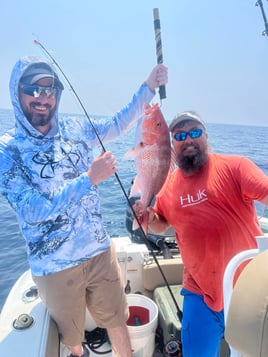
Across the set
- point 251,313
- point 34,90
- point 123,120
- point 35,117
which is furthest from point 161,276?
point 251,313

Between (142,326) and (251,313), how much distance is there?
1.91 metres

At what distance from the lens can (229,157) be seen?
2.38 metres

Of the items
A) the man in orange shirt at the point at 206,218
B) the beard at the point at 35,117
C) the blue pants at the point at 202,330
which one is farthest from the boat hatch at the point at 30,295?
the beard at the point at 35,117

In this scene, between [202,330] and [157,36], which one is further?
[202,330]

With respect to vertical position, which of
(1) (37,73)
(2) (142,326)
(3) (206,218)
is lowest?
(2) (142,326)

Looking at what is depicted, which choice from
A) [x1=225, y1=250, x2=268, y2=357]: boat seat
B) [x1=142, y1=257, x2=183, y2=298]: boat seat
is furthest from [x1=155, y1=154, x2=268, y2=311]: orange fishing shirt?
[x1=225, y1=250, x2=268, y2=357]: boat seat

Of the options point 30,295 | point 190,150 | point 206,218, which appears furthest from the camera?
point 30,295

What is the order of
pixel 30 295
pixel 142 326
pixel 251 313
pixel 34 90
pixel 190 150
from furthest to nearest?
pixel 142 326 < pixel 30 295 < pixel 190 150 < pixel 34 90 < pixel 251 313

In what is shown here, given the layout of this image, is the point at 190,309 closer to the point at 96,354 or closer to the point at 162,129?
the point at 96,354

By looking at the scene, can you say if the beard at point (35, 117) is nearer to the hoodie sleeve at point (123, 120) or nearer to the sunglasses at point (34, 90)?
the sunglasses at point (34, 90)

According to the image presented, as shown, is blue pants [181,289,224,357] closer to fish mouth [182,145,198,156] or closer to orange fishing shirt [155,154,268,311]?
orange fishing shirt [155,154,268,311]

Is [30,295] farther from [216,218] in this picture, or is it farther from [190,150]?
[190,150]

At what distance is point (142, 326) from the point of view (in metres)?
2.65

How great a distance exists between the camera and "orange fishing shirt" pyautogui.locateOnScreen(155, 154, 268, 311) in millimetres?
2188
